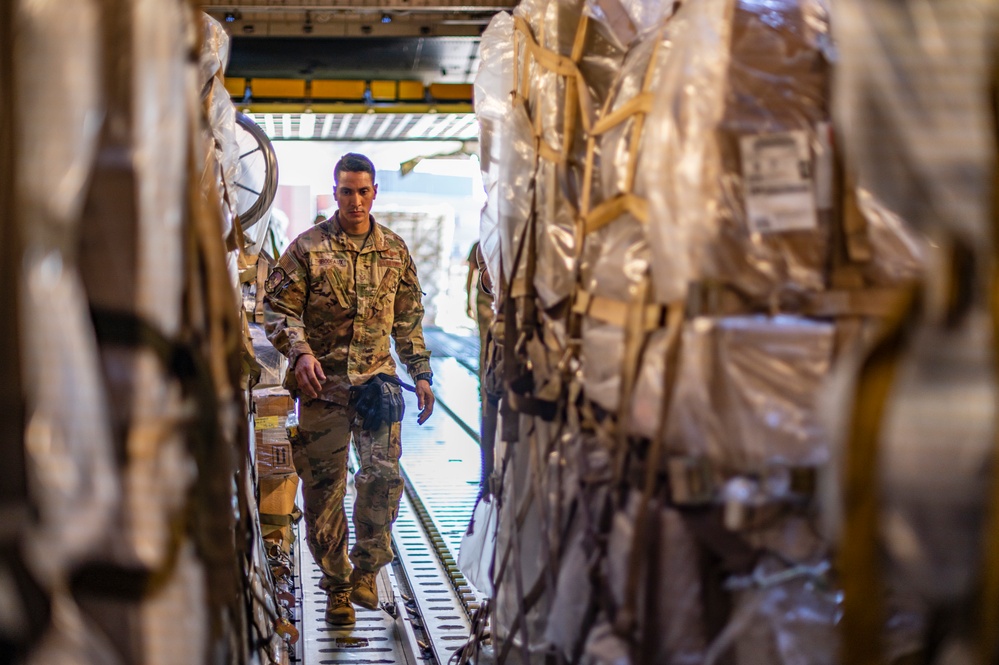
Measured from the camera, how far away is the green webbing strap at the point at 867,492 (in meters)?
1.61

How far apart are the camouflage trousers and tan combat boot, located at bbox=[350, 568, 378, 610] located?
0.13ft

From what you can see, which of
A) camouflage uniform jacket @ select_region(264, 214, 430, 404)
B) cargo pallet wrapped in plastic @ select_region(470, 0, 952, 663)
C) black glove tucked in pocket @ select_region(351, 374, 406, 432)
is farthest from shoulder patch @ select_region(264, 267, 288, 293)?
cargo pallet wrapped in plastic @ select_region(470, 0, 952, 663)

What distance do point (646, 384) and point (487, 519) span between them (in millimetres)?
1768

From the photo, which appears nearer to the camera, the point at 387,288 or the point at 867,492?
the point at 867,492

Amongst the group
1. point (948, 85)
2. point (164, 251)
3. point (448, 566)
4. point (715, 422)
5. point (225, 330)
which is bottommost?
point (448, 566)

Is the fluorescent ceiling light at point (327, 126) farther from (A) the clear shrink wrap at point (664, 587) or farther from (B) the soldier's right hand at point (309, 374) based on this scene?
(A) the clear shrink wrap at point (664, 587)

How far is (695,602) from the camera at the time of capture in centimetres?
223

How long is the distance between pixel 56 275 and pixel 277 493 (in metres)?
3.70

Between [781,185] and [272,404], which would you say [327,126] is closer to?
[272,404]

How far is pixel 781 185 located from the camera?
2.15m

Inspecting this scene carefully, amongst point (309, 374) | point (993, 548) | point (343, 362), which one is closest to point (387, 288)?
point (343, 362)

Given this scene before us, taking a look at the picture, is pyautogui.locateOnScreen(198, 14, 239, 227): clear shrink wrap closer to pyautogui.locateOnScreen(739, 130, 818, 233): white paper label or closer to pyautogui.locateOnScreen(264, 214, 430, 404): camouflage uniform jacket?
pyautogui.locateOnScreen(264, 214, 430, 404): camouflage uniform jacket

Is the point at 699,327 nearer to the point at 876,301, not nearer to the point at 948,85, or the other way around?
the point at 876,301

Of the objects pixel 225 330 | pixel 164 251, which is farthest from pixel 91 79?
pixel 225 330
